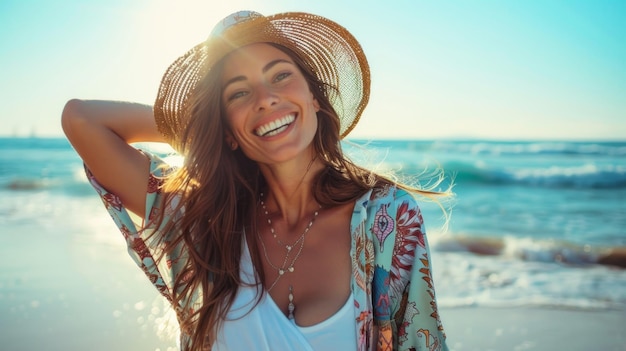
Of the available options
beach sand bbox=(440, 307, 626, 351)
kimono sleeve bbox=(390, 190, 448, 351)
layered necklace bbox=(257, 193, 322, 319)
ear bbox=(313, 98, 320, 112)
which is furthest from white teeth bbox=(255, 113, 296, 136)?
beach sand bbox=(440, 307, 626, 351)

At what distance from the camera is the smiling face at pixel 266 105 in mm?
2645

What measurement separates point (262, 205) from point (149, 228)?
0.56 metres

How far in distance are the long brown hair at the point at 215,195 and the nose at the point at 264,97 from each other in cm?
20

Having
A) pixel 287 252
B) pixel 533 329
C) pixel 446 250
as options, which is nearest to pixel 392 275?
pixel 287 252

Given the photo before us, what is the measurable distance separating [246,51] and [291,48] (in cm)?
26

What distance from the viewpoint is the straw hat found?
2.64 m

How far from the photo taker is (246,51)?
8.81 ft

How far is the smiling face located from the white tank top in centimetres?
62

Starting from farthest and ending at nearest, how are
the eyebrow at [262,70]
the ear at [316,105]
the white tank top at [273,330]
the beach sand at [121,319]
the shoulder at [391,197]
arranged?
the beach sand at [121,319] < the ear at [316,105] < the eyebrow at [262,70] < the shoulder at [391,197] < the white tank top at [273,330]

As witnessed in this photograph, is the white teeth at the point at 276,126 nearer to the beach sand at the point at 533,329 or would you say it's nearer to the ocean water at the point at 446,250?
the ocean water at the point at 446,250

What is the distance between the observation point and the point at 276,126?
2.63 m

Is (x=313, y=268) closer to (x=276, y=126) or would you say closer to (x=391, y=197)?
(x=391, y=197)

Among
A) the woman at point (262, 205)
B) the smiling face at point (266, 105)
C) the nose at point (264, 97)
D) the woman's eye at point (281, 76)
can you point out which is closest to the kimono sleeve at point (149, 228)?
the woman at point (262, 205)

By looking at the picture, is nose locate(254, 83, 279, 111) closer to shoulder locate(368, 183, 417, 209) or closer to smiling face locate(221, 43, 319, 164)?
smiling face locate(221, 43, 319, 164)
